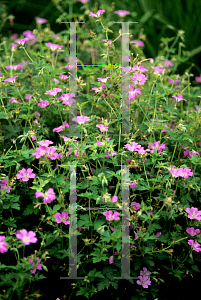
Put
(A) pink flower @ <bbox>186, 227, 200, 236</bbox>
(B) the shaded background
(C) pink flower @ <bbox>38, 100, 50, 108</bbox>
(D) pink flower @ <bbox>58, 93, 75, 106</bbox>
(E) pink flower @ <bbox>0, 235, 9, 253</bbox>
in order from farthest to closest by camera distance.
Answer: (B) the shaded background < (C) pink flower @ <bbox>38, 100, 50, 108</bbox> < (D) pink flower @ <bbox>58, 93, 75, 106</bbox> < (A) pink flower @ <bbox>186, 227, 200, 236</bbox> < (E) pink flower @ <bbox>0, 235, 9, 253</bbox>

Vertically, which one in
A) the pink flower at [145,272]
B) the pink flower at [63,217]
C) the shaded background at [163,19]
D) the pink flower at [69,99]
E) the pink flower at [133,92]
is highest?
the shaded background at [163,19]

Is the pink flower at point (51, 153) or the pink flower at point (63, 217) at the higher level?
the pink flower at point (51, 153)

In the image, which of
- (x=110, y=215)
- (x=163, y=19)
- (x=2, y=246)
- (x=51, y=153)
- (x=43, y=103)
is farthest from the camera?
(x=163, y=19)

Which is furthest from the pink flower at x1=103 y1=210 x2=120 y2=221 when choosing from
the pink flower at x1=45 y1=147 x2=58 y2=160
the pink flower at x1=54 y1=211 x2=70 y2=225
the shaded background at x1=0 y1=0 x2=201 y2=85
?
the shaded background at x1=0 y1=0 x2=201 y2=85

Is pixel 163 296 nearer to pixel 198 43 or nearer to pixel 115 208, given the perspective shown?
pixel 115 208

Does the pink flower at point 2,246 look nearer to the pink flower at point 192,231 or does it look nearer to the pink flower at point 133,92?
the pink flower at point 192,231

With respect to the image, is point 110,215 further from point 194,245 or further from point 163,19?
point 163,19

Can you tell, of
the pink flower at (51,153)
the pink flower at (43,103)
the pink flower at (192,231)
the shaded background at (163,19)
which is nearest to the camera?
the pink flower at (51,153)

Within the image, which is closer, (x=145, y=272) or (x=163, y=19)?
(x=145, y=272)

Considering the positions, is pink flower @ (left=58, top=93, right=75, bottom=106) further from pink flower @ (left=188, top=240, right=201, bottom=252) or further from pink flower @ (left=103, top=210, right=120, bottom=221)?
pink flower @ (left=188, top=240, right=201, bottom=252)

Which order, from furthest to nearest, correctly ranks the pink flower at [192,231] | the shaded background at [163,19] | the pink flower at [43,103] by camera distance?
1. the shaded background at [163,19]
2. the pink flower at [43,103]
3. the pink flower at [192,231]

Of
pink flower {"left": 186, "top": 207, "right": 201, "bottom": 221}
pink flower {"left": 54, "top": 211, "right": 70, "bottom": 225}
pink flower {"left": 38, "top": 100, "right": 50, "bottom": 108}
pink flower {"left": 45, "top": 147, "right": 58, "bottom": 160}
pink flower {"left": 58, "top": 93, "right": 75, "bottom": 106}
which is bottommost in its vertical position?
pink flower {"left": 186, "top": 207, "right": 201, "bottom": 221}

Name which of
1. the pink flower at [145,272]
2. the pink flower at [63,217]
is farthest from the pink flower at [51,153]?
the pink flower at [145,272]

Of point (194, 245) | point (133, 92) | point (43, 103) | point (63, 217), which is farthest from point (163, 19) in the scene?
point (63, 217)
